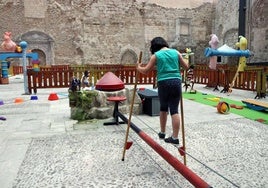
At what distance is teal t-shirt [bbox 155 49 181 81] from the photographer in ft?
10.8

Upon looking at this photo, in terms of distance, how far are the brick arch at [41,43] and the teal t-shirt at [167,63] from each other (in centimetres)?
2114

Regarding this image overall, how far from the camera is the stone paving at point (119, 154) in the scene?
299cm

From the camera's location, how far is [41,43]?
899 inches

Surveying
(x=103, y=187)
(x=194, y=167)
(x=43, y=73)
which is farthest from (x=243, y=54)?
(x=103, y=187)

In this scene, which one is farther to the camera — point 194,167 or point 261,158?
point 261,158

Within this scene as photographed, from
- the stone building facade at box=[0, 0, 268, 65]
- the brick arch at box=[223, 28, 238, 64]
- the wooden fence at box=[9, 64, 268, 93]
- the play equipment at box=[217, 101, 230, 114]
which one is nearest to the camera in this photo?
the play equipment at box=[217, 101, 230, 114]

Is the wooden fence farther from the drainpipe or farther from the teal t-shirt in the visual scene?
the drainpipe

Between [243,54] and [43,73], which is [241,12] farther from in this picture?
[43,73]

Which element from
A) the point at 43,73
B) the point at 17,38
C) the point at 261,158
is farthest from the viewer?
the point at 17,38

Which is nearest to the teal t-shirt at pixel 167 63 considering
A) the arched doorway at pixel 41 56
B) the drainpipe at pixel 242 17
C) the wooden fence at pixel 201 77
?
the wooden fence at pixel 201 77

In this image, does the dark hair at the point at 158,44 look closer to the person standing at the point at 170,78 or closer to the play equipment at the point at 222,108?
the person standing at the point at 170,78

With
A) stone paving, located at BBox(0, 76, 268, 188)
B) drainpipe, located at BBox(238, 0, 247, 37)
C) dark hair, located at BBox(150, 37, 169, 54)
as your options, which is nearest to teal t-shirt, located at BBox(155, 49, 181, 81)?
dark hair, located at BBox(150, 37, 169, 54)

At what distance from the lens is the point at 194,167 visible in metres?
3.31

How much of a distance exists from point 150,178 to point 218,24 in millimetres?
25269
